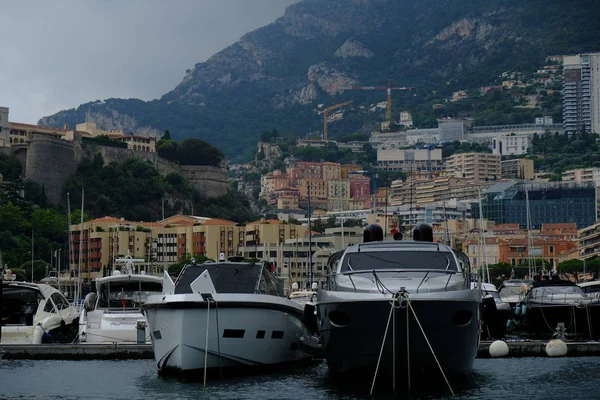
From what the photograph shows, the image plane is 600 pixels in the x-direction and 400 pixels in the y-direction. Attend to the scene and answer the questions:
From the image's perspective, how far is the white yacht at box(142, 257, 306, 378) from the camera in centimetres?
2989

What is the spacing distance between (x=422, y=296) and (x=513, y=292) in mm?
27065

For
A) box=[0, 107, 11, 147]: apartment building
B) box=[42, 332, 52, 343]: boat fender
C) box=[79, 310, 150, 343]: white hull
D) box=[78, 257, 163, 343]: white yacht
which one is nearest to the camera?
box=[79, 310, 150, 343]: white hull

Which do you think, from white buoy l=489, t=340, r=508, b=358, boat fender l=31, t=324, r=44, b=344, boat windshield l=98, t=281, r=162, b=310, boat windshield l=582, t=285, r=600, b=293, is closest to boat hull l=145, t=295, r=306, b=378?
white buoy l=489, t=340, r=508, b=358

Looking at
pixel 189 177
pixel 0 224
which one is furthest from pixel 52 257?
pixel 189 177

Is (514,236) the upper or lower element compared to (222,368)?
upper

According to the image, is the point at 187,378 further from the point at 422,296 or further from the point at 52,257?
the point at 52,257

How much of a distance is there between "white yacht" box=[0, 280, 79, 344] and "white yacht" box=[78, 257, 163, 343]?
5.05 ft

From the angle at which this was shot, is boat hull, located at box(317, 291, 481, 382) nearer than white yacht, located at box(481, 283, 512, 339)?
Yes

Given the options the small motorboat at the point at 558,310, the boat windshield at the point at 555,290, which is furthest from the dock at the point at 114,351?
the boat windshield at the point at 555,290

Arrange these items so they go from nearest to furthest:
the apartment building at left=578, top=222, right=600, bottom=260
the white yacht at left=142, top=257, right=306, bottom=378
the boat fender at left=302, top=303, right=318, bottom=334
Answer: the white yacht at left=142, top=257, right=306, bottom=378 < the boat fender at left=302, top=303, right=318, bottom=334 < the apartment building at left=578, top=222, right=600, bottom=260

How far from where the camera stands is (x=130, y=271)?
4053cm

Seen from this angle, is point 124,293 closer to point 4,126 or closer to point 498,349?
point 498,349

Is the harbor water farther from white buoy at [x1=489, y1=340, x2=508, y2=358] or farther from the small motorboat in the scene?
the small motorboat

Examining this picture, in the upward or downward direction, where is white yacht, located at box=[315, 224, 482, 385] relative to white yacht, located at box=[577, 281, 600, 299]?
downward
